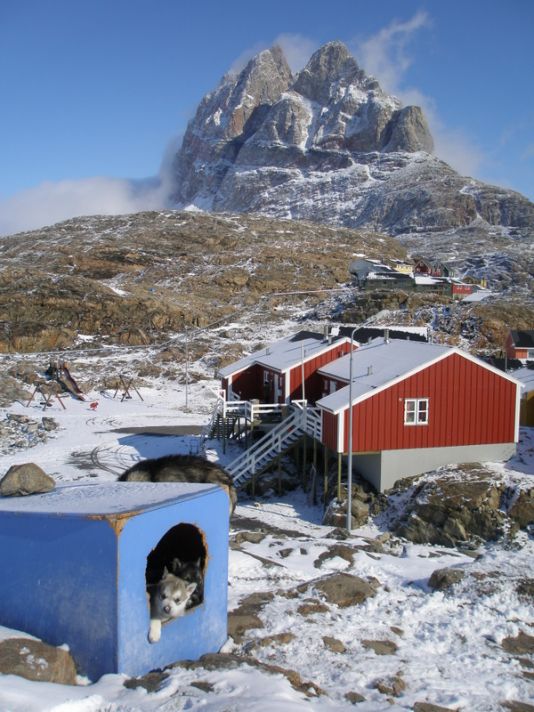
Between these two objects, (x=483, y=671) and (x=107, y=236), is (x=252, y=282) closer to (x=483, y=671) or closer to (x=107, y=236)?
(x=107, y=236)

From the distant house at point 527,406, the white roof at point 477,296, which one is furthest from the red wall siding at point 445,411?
the white roof at point 477,296

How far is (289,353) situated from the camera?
102 ft

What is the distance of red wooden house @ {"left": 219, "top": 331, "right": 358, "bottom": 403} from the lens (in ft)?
93.1

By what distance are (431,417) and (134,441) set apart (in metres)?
16.4

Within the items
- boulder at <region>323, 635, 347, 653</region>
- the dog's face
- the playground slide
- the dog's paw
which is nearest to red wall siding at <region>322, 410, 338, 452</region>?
boulder at <region>323, 635, 347, 653</region>

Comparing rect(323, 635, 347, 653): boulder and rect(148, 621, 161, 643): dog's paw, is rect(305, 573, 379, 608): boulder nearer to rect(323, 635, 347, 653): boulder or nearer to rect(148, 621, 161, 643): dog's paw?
rect(323, 635, 347, 653): boulder

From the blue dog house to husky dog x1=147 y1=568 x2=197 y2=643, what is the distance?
0.10m

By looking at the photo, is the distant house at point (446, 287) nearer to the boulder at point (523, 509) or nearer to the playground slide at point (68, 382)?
the playground slide at point (68, 382)

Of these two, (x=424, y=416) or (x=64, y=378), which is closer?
(x=424, y=416)

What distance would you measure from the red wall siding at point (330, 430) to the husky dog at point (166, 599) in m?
15.0

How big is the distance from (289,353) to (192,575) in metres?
24.2

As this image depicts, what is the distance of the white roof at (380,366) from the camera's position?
21.8 meters

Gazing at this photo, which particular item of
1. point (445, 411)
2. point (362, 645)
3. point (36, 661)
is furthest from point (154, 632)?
point (445, 411)

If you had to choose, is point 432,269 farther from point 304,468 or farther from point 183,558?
point 183,558
